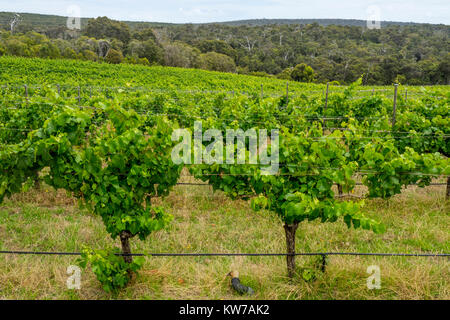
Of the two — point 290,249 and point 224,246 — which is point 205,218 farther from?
point 290,249

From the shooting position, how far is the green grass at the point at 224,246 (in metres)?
3.83

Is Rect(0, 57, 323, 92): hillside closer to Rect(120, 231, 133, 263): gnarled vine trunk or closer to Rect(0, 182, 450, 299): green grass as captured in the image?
Rect(0, 182, 450, 299): green grass

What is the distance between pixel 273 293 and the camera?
147 inches

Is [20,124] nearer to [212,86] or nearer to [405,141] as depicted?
[405,141]

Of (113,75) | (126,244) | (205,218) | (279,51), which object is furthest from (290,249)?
(279,51)

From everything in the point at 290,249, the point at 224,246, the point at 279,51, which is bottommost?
the point at 224,246

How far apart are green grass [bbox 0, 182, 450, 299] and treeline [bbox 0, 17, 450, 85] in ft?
121

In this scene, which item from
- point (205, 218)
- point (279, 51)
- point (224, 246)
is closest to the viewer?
point (224, 246)

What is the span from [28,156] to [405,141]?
5.78 meters

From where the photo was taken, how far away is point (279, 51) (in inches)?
2539

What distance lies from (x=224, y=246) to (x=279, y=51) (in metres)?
63.1

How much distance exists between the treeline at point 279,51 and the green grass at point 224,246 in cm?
3677

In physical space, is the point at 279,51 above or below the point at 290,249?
above

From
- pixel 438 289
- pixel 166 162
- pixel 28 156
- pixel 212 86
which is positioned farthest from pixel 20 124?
pixel 212 86
